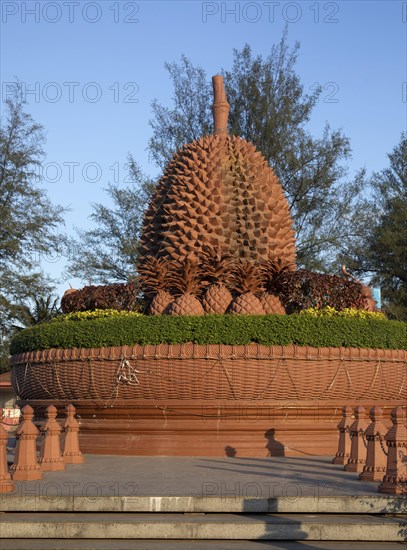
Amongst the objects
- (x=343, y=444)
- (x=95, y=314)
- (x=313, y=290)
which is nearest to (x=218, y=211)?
(x=313, y=290)

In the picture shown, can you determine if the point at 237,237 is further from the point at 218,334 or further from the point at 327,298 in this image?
the point at 218,334

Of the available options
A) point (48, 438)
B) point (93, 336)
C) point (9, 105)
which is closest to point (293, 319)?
point (93, 336)

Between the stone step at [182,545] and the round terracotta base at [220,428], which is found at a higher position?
the round terracotta base at [220,428]

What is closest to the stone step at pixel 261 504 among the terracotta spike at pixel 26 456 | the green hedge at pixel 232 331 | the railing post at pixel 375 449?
the railing post at pixel 375 449

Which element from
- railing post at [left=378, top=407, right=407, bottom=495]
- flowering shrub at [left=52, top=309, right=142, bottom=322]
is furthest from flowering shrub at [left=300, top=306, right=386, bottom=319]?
railing post at [left=378, top=407, right=407, bottom=495]

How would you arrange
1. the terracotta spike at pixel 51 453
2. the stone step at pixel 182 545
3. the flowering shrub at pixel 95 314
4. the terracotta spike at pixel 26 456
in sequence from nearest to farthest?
the stone step at pixel 182 545
the terracotta spike at pixel 26 456
the terracotta spike at pixel 51 453
the flowering shrub at pixel 95 314

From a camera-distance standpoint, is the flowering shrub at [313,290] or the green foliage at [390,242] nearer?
the flowering shrub at [313,290]

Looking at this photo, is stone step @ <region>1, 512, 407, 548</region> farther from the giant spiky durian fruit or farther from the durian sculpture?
the giant spiky durian fruit

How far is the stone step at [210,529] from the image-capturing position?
21.2 ft

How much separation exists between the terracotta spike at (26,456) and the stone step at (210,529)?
1.80 m

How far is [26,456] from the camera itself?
8.53m

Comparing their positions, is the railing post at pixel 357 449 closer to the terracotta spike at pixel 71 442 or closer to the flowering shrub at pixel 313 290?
the terracotta spike at pixel 71 442

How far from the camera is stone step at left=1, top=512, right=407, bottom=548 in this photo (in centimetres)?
645

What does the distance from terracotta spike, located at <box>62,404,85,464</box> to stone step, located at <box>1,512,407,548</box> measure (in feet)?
11.6
